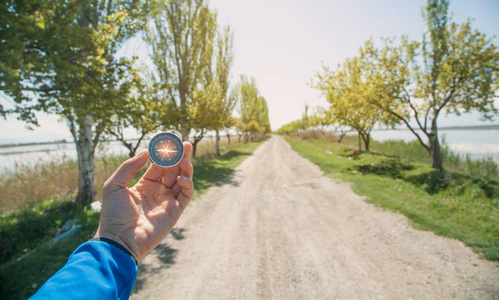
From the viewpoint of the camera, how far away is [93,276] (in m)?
1.10

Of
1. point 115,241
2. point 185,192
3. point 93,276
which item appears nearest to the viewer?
point 93,276

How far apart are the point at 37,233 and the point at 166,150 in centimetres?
633

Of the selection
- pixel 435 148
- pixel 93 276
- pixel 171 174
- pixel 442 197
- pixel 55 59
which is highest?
pixel 55 59

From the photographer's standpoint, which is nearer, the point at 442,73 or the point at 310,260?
the point at 310,260

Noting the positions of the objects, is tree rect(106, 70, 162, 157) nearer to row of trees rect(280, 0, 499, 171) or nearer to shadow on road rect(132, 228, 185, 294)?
shadow on road rect(132, 228, 185, 294)

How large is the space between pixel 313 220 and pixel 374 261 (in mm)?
2052

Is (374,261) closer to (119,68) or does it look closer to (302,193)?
(302,193)

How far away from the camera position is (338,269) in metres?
3.82

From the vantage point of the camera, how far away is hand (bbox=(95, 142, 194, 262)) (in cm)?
156

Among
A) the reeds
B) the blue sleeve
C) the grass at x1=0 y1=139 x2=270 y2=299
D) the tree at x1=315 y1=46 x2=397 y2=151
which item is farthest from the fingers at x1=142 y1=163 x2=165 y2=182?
the tree at x1=315 y1=46 x2=397 y2=151

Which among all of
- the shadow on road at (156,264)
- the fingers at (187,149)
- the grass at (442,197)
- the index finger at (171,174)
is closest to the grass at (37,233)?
the index finger at (171,174)

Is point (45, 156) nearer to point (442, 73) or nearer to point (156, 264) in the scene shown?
point (156, 264)

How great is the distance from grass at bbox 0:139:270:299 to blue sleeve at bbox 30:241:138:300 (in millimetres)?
1173

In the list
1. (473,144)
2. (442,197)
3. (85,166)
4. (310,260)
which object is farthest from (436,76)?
(473,144)
